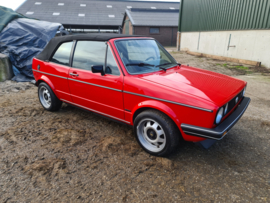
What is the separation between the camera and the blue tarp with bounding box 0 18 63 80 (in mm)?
7637

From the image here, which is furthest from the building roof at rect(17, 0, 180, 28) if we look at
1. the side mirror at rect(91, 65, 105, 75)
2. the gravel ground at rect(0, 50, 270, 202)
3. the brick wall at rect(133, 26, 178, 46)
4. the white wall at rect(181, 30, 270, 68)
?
the side mirror at rect(91, 65, 105, 75)

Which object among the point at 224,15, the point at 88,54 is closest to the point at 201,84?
the point at 88,54

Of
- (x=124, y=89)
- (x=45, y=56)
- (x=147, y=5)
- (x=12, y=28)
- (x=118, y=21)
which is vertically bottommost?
(x=124, y=89)

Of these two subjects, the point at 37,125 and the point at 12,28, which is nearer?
the point at 37,125

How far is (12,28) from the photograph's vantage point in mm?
8188

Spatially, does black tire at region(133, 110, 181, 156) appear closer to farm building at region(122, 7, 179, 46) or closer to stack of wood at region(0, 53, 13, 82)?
stack of wood at region(0, 53, 13, 82)

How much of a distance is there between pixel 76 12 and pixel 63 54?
34088mm

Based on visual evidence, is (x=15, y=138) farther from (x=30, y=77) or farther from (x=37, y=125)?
(x=30, y=77)

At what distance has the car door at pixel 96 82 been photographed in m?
3.11

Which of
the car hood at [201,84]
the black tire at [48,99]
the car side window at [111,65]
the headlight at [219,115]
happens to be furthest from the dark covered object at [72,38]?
the headlight at [219,115]

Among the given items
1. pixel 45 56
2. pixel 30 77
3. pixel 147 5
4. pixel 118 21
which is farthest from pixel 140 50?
pixel 147 5

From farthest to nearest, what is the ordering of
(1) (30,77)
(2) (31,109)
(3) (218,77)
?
1. (1) (30,77)
2. (2) (31,109)
3. (3) (218,77)

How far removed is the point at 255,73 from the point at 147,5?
40398mm

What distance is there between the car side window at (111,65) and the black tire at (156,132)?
84 cm
